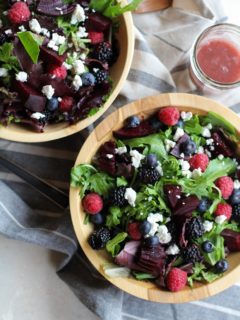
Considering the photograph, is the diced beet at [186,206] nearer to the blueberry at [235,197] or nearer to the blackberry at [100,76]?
the blueberry at [235,197]

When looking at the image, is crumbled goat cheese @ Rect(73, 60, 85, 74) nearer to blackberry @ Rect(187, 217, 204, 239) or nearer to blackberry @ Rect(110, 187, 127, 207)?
blackberry @ Rect(110, 187, 127, 207)

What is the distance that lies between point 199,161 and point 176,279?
11.3 inches

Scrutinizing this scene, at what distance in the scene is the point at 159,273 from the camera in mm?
1253

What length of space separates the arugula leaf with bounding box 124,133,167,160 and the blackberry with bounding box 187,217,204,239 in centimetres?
17

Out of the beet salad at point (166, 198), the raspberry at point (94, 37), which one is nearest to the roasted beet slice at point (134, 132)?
the beet salad at point (166, 198)

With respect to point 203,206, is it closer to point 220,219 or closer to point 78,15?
point 220,219

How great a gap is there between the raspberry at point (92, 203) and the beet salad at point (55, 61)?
190 mm

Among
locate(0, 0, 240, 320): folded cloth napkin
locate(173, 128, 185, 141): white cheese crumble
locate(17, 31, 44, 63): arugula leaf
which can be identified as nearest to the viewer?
locate(17, 31, 44, 63): arugula leaf

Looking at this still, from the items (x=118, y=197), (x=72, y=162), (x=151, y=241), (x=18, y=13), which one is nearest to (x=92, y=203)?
(x=118, y=197)

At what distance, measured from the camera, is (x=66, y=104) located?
4.18 ft

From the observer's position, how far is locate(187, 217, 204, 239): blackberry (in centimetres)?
123

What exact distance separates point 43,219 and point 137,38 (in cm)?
57

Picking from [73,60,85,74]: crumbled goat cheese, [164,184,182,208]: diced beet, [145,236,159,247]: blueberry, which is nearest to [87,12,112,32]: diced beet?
[73,60,85,74]: crumbled goat cheese

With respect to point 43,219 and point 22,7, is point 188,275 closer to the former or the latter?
point 43,219
